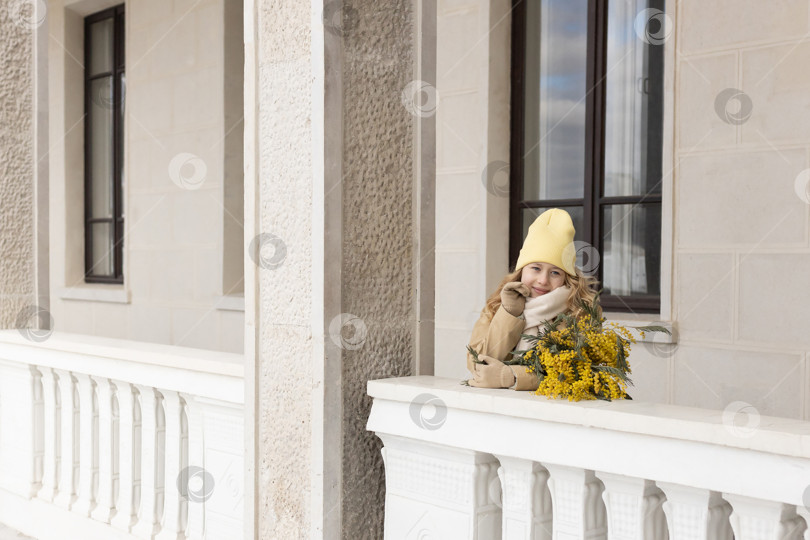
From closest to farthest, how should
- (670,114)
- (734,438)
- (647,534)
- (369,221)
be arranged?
(734,438) < (647,534) < (369,221) < (670,114)

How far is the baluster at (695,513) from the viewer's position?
174 centimetres

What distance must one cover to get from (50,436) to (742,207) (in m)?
3.37

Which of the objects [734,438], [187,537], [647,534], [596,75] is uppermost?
[596,75]

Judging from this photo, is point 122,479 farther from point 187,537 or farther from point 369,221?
point 369,221

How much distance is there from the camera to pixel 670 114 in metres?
4.40

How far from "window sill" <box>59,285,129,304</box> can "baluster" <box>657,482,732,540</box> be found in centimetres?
657

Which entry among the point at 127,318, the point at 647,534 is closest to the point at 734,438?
the point at 647,534

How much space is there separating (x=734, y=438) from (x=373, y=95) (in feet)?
4.61

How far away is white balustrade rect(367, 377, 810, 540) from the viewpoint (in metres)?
1.65
